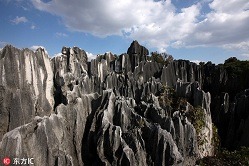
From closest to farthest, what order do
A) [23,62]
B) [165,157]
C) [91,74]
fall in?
[165,157], [23,62], [91,74]

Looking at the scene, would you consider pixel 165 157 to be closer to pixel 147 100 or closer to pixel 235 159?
pixel 235 159

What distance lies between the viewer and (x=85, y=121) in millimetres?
27516

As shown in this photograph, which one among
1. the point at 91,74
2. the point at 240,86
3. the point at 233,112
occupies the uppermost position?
the point at 91,74

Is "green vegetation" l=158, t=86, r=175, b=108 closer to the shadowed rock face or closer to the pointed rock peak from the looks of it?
the shadowed rock face

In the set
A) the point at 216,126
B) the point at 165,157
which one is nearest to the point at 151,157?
the point at 165,157

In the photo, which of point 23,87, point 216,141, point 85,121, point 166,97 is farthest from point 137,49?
point 85,121

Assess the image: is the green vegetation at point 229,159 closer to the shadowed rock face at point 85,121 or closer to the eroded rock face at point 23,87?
the shadowed rock face at point 85,121

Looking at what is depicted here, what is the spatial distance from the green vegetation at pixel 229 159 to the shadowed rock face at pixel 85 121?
3.26 ft

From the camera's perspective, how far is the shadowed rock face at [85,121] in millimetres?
21406

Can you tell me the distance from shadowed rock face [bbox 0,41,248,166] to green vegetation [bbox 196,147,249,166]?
0.99m

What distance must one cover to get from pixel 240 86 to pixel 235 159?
20.2 meters

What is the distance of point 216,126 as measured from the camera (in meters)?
37.5

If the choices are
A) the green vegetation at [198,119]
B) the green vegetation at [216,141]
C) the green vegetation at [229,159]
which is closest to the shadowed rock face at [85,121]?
the green vegetation at [198,119]

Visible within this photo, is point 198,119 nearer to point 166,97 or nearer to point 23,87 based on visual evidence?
point 166,97
